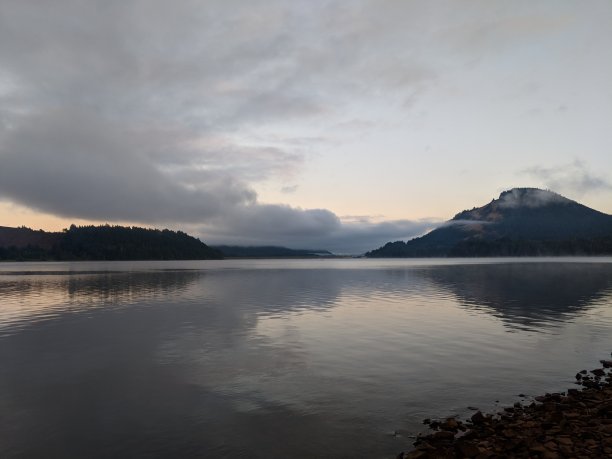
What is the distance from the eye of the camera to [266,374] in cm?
2833

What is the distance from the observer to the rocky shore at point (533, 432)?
53.2ft

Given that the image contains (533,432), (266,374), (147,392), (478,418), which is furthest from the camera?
(266,374)

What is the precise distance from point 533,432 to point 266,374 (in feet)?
53.3

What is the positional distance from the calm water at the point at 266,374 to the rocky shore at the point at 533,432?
56.7 inches

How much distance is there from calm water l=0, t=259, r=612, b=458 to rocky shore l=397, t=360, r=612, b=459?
1440 millimetres

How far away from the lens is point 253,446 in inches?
716

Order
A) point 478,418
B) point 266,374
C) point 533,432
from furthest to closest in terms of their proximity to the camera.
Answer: point 266,374 → point 478,418 → point 533,432

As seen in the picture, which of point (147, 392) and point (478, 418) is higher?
point (478, 418)

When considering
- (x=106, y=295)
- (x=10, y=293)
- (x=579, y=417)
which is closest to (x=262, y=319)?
(x=579, y=417)

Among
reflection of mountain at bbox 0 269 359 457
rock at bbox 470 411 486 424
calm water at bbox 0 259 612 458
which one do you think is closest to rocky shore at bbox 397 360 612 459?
rock at bbox 470 411 486 424

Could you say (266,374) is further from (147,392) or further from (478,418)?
(478,418)

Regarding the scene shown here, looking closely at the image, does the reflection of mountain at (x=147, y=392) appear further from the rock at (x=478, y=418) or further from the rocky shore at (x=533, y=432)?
the rock at (x=478, y=418)

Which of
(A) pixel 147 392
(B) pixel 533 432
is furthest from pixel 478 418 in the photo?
(A) pixel 147 392

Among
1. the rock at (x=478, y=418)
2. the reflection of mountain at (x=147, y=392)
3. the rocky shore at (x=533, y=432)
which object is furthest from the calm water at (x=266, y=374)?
the rock at (x=478, y=418)
